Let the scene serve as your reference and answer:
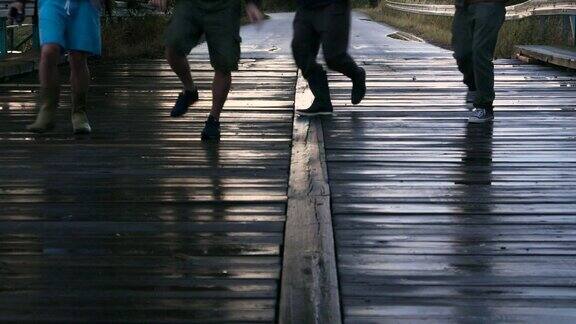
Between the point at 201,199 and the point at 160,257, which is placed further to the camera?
the point at 201,199

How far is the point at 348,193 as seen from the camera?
18.0 feet

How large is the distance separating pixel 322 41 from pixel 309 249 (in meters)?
4.01

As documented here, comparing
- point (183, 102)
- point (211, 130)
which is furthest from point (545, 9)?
point (211, 130)

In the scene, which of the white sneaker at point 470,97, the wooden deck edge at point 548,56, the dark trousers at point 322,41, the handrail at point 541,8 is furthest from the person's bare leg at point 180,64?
the handrail at point 541,8

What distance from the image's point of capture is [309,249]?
14.2ft

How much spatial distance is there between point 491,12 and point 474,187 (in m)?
2.63

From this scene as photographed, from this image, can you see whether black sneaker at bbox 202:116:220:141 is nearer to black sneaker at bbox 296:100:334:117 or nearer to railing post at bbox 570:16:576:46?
black sneaker at bbox 296:100:334:117

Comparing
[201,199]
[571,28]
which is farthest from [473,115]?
[571,28]

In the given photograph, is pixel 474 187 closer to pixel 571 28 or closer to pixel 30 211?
pixel 30 211

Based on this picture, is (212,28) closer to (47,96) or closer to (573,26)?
(47,96)

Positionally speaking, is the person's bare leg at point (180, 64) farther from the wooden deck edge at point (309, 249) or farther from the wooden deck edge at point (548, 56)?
the wooden deck edge at point (548, 56)

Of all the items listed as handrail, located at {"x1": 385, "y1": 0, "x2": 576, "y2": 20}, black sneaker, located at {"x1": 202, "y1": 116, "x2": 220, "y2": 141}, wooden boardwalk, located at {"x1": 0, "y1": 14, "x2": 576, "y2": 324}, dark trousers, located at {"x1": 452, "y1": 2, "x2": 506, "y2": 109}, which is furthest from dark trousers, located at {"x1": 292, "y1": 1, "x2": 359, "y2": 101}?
handrail, located at {"x1": 385, "y1": 0, "x2": 576, "y2": 20}

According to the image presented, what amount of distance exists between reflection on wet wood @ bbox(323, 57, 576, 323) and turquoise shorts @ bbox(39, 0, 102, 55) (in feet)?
5.25

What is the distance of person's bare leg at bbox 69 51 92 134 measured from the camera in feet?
24.1
